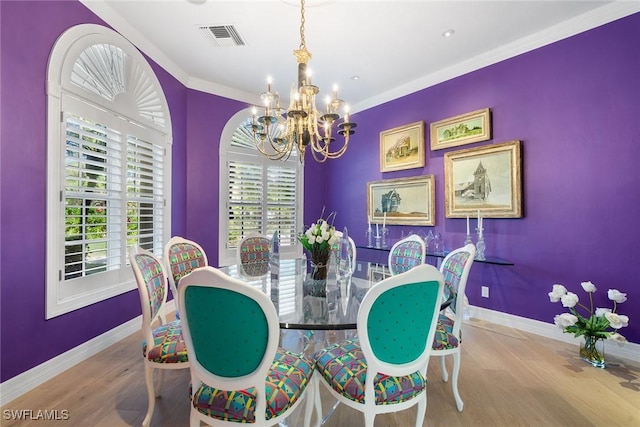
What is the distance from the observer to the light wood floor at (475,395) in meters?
1.71

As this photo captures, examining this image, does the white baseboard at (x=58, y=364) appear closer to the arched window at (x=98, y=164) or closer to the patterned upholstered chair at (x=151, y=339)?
the arched window at (x=98, y=164)

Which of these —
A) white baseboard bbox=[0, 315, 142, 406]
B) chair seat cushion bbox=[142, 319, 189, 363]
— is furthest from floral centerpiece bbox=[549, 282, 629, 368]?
white baseboard bbox=[0, 315, 142, 406]

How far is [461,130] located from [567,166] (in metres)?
1.10

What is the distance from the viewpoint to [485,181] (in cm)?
319

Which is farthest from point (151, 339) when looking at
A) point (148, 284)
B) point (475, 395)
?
point (475, 395)

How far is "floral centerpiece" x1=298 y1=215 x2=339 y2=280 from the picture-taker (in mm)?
1980

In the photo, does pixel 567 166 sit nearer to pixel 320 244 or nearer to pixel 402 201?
pixel 402 201

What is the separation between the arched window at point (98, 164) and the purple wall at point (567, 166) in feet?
11.5

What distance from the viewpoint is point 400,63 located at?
344 centimetres

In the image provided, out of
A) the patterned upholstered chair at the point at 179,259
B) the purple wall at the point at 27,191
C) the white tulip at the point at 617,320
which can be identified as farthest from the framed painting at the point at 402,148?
the purple wall at the point at 27,191

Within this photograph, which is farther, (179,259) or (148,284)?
(179,259)

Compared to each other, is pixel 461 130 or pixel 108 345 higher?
pixel 461 130

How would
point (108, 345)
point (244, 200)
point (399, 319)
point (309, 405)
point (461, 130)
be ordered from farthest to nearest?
point (244, 200) < point (461, 130) < point (108, 345) < point (309, 405) < point (399, 319)

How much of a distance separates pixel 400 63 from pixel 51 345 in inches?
166
